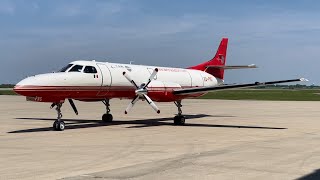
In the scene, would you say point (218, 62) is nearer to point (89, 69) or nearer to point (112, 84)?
point (112, 84)

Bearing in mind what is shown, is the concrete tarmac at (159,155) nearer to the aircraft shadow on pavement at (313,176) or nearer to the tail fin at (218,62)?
the aircraft shadow on pavement at (313,176)

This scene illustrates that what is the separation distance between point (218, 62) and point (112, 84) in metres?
12.1

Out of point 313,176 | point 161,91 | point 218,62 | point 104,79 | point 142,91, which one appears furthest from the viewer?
point 218,62

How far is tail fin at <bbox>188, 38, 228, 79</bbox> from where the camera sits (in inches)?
1228

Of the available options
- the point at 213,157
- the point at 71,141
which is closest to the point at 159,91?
the point at 71,141

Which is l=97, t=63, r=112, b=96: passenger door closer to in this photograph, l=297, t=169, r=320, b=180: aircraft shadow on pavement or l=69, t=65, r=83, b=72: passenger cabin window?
l=69, t=65, r=83, b=72: passenger cabin window

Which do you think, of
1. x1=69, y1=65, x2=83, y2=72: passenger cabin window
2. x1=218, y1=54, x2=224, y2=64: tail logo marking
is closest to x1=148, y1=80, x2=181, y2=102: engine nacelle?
x1=69, y1=65, x2=83, y2=72: passenger cabin window

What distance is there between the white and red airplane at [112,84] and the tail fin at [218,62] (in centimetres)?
216

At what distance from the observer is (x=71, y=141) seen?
16141 mm

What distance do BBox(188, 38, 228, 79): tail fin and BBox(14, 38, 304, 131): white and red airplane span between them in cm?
216

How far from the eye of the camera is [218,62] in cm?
3278

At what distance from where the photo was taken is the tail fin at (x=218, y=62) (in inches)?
1228

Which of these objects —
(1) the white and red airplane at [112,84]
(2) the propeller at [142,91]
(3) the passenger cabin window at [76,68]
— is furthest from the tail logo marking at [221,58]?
(3) the passenger cabin window at [76,68]

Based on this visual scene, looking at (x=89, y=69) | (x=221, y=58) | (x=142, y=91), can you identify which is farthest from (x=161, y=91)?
(x=221, y=58)
